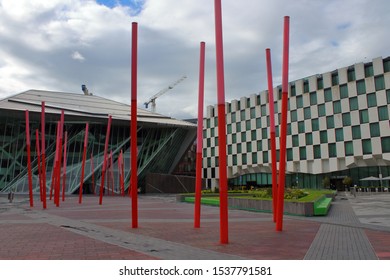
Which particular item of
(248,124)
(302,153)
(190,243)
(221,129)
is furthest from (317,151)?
(190,243)

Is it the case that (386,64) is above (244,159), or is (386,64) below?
above

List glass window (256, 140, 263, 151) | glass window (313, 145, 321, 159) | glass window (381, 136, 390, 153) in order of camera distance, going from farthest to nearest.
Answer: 1. glass window (256, 140, 263, 151)
2. glass window (313, 145, 321, 159)
3. glass window (381, 136, 390, 153)

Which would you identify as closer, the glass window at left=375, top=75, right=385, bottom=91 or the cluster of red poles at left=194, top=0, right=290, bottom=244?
the cluster of red poles at left=194, top=0, right=290, bottom=244

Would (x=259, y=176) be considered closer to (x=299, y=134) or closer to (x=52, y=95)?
(x=299, y=134)

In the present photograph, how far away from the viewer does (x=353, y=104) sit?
55281 millimetres

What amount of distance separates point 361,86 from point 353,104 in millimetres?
2879

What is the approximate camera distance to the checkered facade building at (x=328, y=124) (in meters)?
52.4

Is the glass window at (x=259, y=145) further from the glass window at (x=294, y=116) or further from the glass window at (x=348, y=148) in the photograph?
the glass window at (x=348, y=148)

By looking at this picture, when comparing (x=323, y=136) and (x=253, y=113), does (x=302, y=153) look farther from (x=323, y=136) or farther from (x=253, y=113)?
(x=253, y=113)

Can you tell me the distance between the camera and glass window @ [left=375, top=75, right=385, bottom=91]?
51.8 meters

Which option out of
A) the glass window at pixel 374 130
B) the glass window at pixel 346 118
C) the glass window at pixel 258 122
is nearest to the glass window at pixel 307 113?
the glass window at pixel 346 118

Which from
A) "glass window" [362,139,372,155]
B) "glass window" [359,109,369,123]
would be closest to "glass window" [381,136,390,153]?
"glass window" [362,139,372,155]

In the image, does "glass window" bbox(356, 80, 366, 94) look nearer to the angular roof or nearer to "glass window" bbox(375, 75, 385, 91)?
"glass window" bbox(375, 75, 385, 91)

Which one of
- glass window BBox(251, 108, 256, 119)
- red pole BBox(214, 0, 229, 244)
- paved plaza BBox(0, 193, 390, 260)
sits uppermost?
glass window BBox(251, 108, 256, 119)
